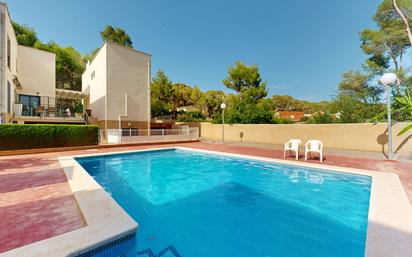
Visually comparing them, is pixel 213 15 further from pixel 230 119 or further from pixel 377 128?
pixel 377 128

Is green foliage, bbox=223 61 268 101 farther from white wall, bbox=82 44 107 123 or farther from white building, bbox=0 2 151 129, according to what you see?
→ white wall, bbox=82 44 107 123

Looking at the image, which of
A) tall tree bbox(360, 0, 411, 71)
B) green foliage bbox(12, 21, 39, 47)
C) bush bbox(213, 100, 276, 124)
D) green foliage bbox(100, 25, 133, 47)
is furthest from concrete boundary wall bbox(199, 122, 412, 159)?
green foliage bbox(12, 21, 39, 47)

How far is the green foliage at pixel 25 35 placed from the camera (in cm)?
2575

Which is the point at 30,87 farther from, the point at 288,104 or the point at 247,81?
the point at 288,104

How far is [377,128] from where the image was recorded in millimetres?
12234

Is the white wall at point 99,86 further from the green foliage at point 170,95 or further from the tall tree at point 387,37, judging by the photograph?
the tall tree at point 387,37

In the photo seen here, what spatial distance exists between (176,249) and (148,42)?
26081mm

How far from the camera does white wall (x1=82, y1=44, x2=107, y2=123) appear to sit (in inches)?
706

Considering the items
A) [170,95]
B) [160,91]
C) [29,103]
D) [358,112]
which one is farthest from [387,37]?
[29,103]

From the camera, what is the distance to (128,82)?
63.1ft

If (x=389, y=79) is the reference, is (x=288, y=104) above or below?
above

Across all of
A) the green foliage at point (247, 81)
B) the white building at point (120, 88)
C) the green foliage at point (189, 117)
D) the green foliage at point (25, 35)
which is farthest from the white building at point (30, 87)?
the green foliage at point (247, 81)

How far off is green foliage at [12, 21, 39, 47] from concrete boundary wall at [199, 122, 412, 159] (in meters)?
31.3

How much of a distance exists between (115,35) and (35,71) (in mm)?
20146
